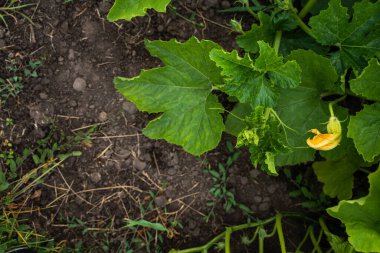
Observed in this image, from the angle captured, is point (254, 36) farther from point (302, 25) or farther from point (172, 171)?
point (172, 171)

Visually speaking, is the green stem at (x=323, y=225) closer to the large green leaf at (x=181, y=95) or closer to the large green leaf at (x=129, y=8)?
the large green leaf at (x=181, y=95)

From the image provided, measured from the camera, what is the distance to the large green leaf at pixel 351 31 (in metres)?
2.02

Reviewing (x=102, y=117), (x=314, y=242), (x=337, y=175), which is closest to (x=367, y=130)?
(x=337, y=175)

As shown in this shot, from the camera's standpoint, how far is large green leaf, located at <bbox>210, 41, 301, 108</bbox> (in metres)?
1.84

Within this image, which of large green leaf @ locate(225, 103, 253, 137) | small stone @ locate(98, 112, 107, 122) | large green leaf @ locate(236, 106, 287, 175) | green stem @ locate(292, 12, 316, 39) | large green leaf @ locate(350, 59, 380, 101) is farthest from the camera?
small stone @ locate(98, 112, 107, 122)

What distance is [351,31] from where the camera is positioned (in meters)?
2.07

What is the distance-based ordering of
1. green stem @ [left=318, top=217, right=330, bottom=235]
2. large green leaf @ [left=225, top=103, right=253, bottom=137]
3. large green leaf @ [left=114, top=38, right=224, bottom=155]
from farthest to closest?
1. green stem @ [left=318, top=217, right=330, bottom=235]
2. large green leaf @ [left=225, top=103, right=253, bottom=137]
3. large green leaf @ [left=114, top=38, right=224, bottom=155]

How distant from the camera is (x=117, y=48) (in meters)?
2.60

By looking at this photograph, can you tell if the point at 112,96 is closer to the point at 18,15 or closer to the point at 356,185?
the point at 18,15

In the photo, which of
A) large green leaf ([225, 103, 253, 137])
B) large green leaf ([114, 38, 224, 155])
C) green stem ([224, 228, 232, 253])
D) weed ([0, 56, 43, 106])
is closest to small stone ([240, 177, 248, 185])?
green stem ([224, 228, 232, 253])

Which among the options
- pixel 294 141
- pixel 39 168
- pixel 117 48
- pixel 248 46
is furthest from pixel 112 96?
pixel 294 141

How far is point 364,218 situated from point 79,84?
1397 millimetres

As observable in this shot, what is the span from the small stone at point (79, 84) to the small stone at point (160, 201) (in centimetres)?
63

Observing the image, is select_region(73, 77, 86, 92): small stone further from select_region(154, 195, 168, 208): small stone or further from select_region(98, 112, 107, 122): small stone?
select_region(154, 195, 168, 208): small stone
